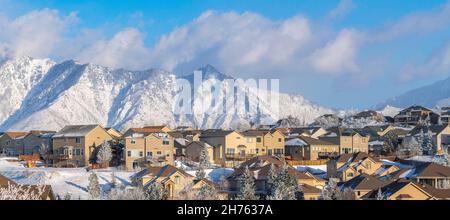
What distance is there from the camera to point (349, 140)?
6844cm

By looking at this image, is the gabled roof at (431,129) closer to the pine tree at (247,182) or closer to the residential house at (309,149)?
the residential house at (309,149)

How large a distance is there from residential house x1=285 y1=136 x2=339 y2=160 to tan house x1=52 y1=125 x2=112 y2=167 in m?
17.4

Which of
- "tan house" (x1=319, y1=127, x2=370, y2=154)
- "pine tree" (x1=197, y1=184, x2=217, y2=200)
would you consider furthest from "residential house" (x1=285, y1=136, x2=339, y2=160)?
"pine tree" (x1=197, y1=184, x2=217, y2=200)

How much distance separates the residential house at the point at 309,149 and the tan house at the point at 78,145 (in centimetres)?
1739

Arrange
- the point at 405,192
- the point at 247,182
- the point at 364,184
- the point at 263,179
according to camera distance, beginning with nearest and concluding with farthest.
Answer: the point at 405,192, the point at 364,184, the point at 247,182, the point at 263,179

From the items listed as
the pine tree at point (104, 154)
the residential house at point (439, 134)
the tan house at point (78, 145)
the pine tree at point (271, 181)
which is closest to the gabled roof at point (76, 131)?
the tan house at point (78, 145)

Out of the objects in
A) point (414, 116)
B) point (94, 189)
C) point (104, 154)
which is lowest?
point (94, 189)

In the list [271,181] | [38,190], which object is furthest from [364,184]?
[38,190]

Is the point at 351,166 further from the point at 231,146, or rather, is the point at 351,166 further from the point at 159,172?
the point at 159,172

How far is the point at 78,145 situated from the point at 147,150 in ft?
20.8

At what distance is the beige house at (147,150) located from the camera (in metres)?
56.8

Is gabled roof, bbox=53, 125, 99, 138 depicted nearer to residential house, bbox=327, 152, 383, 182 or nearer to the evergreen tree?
residential house, bbox=327, 152, 383, 182

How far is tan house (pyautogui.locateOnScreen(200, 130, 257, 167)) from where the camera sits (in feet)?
203
